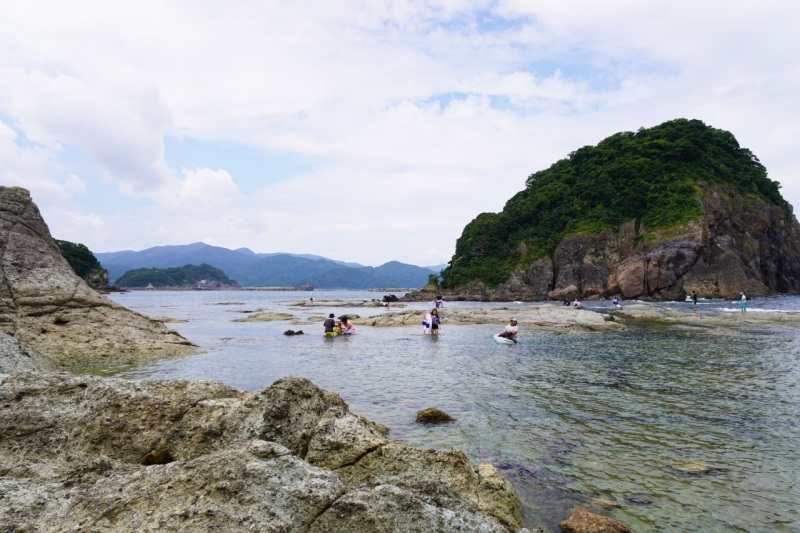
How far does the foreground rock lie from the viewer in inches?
158

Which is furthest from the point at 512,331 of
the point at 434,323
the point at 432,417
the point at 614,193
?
the point at 614,193

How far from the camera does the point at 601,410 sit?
45.7 feet

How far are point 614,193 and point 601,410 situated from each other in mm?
108995

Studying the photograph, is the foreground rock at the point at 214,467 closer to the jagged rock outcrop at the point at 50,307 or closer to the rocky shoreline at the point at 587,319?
the jagged rock outcrop at the point at 50,307

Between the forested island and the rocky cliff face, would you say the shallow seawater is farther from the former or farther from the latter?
the forested island

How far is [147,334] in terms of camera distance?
23.5m

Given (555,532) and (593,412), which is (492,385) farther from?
(555,532)

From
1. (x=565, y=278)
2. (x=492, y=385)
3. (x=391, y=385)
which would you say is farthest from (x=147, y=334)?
(x=565, y=278)

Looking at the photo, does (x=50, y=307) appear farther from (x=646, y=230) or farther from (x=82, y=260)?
(x=82, y=260)

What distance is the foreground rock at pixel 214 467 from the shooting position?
158 inches

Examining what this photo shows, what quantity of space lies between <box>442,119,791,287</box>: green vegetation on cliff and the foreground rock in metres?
107

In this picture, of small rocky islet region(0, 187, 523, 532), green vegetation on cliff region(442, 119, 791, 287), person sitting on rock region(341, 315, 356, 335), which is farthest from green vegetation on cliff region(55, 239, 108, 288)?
small rocky islet region(0, 187, 523, 532)

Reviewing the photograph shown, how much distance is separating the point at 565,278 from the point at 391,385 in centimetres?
9596

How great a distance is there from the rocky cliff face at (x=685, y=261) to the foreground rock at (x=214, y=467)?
10058 cm
